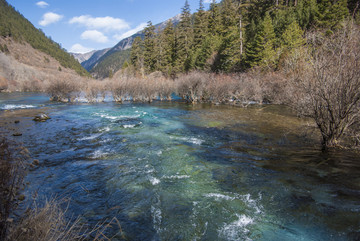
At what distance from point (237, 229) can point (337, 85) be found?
6622 mm

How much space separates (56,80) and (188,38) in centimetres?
4866

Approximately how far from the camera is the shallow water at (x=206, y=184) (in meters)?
4.52

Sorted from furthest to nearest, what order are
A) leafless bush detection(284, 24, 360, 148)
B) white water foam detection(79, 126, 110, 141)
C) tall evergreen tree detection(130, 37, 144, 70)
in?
tall evergreen tree detection(130, 37, 144, 70)
white water foam detection(79, 126, 110, 141)
leafless bush detection(284, 24, 360, 148)

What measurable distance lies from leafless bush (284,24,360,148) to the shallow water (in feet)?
5.62

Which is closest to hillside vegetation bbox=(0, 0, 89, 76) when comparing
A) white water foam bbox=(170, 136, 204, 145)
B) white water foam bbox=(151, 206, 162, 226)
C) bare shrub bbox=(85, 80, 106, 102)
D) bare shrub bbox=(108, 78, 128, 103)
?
bare shrub bbox=(85, 80, 106, 102)

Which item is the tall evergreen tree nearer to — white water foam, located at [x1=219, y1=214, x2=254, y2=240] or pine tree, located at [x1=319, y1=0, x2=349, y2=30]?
pine tree, located at [x1=319, y1=0, x2=349, y2=30]

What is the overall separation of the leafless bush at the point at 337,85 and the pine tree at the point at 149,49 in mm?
62647

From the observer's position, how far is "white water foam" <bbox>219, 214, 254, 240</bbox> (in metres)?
4.21

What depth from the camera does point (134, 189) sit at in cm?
620

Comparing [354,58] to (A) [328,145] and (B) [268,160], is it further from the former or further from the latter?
(B) [268,160]

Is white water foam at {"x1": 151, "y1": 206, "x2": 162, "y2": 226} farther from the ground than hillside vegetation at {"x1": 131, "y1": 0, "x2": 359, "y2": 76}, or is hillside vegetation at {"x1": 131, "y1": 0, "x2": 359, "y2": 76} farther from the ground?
hillside vegetation at {"x1": 131, "y1": 0, "x2": 359, "y2": 76}

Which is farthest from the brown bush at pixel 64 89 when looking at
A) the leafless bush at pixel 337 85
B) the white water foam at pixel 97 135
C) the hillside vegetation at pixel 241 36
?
the leafless bush at pixel 337 85

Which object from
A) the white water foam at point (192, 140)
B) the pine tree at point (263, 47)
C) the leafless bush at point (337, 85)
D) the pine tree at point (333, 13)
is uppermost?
the pine tree at point (333, 13)

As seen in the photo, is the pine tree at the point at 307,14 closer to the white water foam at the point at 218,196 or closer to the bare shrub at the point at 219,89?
the bare shrub at the point at 219,89
